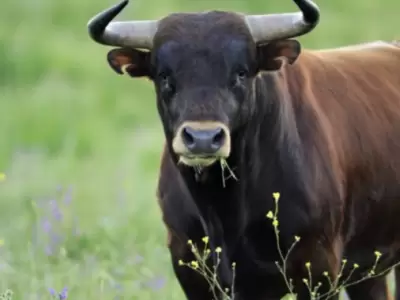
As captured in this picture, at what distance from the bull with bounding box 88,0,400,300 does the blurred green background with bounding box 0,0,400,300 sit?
1059mm

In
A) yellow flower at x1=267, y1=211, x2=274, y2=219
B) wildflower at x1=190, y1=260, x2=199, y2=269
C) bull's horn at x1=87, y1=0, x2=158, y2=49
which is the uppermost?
bull's horn at x1=87, y1=0, x2=158, y2=49

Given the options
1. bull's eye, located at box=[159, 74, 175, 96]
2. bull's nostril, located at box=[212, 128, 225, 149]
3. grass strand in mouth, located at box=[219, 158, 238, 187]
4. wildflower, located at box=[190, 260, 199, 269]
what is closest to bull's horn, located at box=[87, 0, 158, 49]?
bull's eye, located at box=[159, 74, 175, 96]

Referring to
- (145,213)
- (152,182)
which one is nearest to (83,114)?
(152,182)

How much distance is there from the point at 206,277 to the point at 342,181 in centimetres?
89

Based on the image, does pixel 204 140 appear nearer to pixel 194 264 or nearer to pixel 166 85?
pixel 166 85

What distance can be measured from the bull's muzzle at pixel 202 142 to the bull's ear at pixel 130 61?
668 millimetres

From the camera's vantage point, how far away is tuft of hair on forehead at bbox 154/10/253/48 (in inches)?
277

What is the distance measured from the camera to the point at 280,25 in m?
7.22

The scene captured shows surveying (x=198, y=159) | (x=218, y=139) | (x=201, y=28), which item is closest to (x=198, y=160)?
(x=198, y=159)

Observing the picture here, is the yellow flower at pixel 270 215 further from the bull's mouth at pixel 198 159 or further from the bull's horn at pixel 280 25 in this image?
the bull's horn at pixel 280 25

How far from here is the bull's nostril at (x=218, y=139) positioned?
661cm

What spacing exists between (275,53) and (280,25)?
132mm

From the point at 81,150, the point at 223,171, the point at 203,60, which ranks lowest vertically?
the point at 81,150

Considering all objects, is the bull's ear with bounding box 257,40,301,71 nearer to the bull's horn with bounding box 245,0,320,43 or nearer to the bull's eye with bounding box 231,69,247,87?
the bull's horn with bounding box 245,0,320,43
